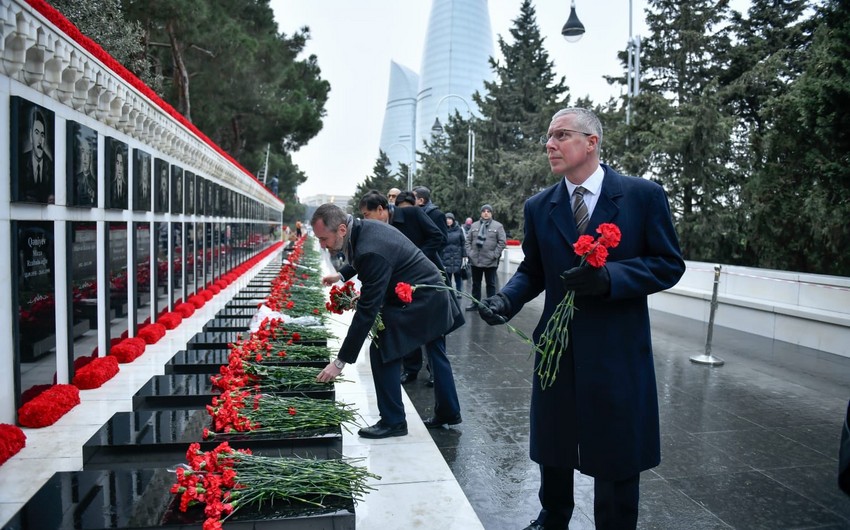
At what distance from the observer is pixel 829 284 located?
8.44 meters

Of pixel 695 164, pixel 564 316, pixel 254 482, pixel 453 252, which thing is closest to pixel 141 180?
pixel 453 252

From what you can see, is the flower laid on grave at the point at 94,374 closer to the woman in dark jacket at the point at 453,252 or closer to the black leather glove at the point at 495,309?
the black leather glove at the point at 495,309

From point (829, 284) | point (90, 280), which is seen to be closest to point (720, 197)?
point (829, 284)

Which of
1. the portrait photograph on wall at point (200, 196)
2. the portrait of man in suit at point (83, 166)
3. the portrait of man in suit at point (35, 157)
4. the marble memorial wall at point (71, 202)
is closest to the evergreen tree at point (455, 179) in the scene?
the portrait photograph on wall at point (200, 196)

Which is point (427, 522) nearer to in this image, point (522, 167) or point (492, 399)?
point (492, 399)

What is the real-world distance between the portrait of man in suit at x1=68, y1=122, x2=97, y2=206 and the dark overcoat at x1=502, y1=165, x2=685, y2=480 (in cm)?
479

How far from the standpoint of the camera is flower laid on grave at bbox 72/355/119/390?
5676 millimetres

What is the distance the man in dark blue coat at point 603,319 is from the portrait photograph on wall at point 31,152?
3.82m

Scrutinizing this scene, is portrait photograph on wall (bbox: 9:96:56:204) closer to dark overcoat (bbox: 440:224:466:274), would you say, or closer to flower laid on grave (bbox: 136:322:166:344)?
flower laid on grave (bbox: 136:322:166:344)

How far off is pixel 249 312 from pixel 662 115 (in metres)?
12.9

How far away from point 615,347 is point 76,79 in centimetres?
536

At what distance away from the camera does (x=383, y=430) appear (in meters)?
4.52

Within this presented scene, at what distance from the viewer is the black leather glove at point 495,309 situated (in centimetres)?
275

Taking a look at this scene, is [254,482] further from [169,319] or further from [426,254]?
[169,319]
